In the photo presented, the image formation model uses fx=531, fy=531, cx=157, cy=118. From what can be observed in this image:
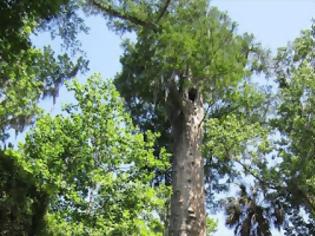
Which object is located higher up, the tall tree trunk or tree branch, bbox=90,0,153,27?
tree branch, bbox=90,0,153,27

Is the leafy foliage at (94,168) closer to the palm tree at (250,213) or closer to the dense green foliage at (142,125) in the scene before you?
the dense green foliage at (142,125)

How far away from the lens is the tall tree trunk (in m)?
9.54

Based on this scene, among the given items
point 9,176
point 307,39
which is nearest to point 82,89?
point 9,176

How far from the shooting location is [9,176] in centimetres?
888

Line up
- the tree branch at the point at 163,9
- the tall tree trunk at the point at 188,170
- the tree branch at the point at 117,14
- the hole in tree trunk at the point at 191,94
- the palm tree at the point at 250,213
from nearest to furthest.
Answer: the tall tree trunk at the point at 188,170, the tree branch at the point at 163,9, the tree branch at the point at 117,14, the hole in tree trunk at the point at 191,94, the palm tree at the point at 250,213

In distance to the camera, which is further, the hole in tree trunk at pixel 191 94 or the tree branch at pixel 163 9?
the hole in tree trunk at pixel 191 94

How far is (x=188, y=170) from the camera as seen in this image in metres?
10.1

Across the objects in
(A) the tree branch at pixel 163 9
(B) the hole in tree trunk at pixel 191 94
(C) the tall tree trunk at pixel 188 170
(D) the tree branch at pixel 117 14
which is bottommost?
(C) the tall tree trunk at pixel 188 170

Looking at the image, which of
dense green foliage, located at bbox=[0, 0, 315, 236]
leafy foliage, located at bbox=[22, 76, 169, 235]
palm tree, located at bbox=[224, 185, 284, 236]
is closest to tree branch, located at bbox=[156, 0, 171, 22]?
dense green foliage, located at bbox=[0, 0, 315, 236]

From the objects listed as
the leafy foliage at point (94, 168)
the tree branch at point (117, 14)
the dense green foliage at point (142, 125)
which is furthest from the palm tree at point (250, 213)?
the tree branch at point (117, 14)

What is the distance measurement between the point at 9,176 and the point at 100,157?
16.2ft

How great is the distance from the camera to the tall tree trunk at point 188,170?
376 inches

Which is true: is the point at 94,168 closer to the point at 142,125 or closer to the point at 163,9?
the point at 163,9

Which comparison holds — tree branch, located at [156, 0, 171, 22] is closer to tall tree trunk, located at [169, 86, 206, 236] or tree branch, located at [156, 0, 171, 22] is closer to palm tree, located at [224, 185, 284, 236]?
tall tree trunk, located at [169, 86, 206, 236]
